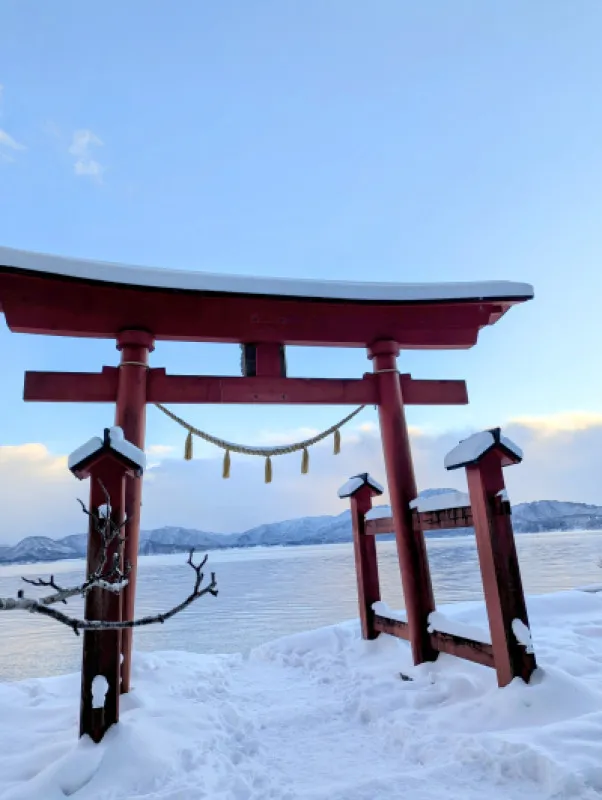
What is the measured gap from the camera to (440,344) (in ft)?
18.0

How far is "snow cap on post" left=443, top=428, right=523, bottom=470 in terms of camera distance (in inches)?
146

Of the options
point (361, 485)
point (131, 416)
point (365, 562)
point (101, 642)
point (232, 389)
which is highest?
point (232, 389)

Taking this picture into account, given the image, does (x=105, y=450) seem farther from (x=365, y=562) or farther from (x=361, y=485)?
(x=365, y=562)

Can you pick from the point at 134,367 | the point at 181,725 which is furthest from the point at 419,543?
the point at 134,367

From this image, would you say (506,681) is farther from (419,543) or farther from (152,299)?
(152,299)

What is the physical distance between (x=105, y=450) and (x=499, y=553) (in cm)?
305

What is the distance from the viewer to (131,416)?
4473 mm

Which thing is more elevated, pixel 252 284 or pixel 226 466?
pixel 252 284

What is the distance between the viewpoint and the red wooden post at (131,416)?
405 cm

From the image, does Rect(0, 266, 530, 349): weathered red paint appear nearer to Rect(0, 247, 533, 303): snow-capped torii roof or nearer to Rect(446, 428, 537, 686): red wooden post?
Rect(0, 247, 533, 303): snow-capped torii roof

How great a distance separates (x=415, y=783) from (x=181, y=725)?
1.76m

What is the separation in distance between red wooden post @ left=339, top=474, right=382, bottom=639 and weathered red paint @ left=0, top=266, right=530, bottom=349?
5.80ft

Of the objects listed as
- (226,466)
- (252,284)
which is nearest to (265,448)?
(226,466)

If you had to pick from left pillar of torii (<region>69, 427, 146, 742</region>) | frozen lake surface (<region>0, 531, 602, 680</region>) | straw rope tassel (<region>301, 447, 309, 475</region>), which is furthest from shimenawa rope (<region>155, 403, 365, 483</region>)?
frozen lake surface (<region>0, 531, 602, 680</region>)
